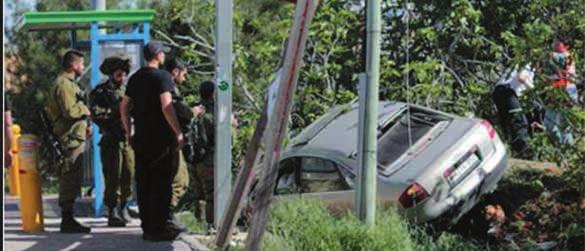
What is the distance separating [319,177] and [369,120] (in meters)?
2.08

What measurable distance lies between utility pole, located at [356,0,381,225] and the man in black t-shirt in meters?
1.53

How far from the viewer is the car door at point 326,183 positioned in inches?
374

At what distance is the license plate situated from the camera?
30.2 feet

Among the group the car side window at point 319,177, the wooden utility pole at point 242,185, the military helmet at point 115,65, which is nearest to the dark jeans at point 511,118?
the car side window at point 319,177

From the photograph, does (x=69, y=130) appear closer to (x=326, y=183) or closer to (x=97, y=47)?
(x=97, y=47)

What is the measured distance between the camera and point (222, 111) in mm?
8492

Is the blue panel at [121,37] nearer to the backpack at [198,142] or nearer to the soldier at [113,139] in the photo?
the soldier at [113,139]

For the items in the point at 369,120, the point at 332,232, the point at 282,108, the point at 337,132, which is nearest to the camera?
the point at 282,108

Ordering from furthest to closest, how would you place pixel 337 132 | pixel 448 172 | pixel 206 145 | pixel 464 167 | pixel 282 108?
pixel 337 132, pixel 206 145, pixel 464 167, pixel 448 172, pixel 282 108

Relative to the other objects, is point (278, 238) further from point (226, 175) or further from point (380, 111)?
point (380, 111)

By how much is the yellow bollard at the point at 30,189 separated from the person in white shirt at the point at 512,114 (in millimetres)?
5633

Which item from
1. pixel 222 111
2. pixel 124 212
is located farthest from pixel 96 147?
pixel 222 111

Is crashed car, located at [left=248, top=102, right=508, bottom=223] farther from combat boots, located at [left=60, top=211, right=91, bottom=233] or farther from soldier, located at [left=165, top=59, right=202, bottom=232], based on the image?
combat boots, located at [left=60, top=211, right=91, bottom=233]

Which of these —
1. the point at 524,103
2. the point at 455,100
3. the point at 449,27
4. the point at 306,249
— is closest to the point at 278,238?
the point at 306,249
